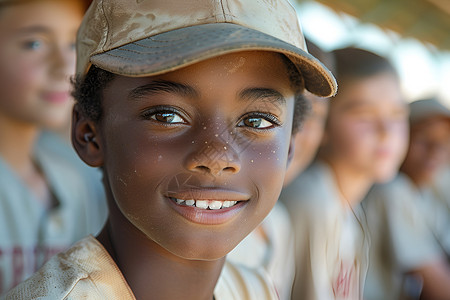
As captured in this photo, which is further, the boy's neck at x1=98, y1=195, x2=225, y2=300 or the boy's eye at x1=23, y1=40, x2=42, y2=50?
the boy's eye at x1=23, y1=40, x2=42, y2=50

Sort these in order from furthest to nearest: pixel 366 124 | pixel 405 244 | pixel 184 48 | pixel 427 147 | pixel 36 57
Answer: pixel 427 147
pixel 405 244
pixel 366 124
pixel 36 57
pixel 184 48

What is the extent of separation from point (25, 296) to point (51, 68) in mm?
927

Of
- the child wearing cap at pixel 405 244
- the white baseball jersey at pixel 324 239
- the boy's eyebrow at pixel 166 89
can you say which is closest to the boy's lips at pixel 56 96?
the boy's eyebrow at pixel 166 89

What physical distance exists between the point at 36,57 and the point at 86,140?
683 millimetres

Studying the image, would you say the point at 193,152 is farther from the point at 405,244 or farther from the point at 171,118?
the point at 405,244

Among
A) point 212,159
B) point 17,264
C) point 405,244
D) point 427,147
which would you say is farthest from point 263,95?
point 427,147

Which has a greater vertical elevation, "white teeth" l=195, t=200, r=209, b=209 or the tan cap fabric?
"white teeth" l=195, t=200, r=209, b=209

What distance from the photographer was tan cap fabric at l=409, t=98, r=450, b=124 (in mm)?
3061

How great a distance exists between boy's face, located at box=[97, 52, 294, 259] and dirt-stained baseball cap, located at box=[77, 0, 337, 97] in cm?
5

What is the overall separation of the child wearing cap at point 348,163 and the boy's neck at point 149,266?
1002 mm

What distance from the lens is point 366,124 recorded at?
2.17 metres

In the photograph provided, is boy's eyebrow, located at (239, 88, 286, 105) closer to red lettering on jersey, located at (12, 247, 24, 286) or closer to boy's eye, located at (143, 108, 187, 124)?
boy's eye, located at (143, 108, 187, 124)

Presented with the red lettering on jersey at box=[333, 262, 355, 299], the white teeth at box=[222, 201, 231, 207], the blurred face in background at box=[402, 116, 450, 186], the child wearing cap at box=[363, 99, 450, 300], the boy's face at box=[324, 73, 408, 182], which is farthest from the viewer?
the blurred face in background at box=[402, 116, 450, 186]

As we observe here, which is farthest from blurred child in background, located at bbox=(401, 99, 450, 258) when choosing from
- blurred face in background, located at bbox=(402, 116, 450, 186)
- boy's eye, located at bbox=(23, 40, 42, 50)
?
boy's eye, located at bbox=(23, 40, 42, 50)
